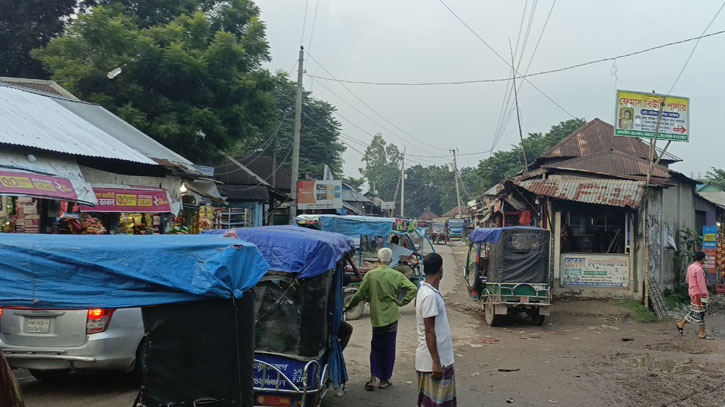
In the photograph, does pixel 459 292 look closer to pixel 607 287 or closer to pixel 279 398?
pixel 607 287

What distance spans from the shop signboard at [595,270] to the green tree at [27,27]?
19.8m

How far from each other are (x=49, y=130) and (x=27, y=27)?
1506 centimetres

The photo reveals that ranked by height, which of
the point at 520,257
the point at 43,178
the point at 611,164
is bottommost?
the point at 520,257

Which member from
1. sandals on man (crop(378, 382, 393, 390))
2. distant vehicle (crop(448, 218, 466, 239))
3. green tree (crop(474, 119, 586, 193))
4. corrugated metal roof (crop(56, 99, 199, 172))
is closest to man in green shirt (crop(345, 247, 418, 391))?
sandals on man (crop(378, 382, 393, 390))

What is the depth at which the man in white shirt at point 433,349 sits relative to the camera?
502 cm

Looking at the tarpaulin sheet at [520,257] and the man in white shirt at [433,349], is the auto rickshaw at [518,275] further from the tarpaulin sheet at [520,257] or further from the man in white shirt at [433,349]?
the man in white shirt at [433,349]

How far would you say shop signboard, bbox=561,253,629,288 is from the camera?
52.6 feet

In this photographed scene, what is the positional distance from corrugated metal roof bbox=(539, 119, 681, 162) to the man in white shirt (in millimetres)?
23478

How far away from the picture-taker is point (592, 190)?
1598 cm

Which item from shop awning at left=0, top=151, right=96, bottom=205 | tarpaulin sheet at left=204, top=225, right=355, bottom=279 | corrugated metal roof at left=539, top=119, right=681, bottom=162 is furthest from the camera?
corrugated metal roof at left=539, top=119, right=681, bottom=162

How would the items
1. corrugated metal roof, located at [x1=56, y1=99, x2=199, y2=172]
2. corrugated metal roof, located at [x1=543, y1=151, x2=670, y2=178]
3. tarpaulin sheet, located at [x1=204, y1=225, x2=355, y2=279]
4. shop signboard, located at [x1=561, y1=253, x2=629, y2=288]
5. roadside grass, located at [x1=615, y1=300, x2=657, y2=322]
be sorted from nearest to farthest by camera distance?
tarpaulin sheet, located at [x1=204, y1=225, x2=355, y2=279], corrugated metal roof, located at [x1=56, y1=99, x2=199, y2=172], roadside grass, located at [x1=615, y1=300, x2=657, y2=322], shop signboard, located at [x1=561, y1=253, x2=629, y2=288], corrugated metal roof, located at [x1=543, y1=151, x2=670, y2=178]

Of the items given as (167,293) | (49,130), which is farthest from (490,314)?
(167,293)

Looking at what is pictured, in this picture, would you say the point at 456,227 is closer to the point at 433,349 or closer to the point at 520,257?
the point at 520,257

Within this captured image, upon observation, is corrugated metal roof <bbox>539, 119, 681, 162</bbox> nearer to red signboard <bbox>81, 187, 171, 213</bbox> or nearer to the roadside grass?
the roadside grass
